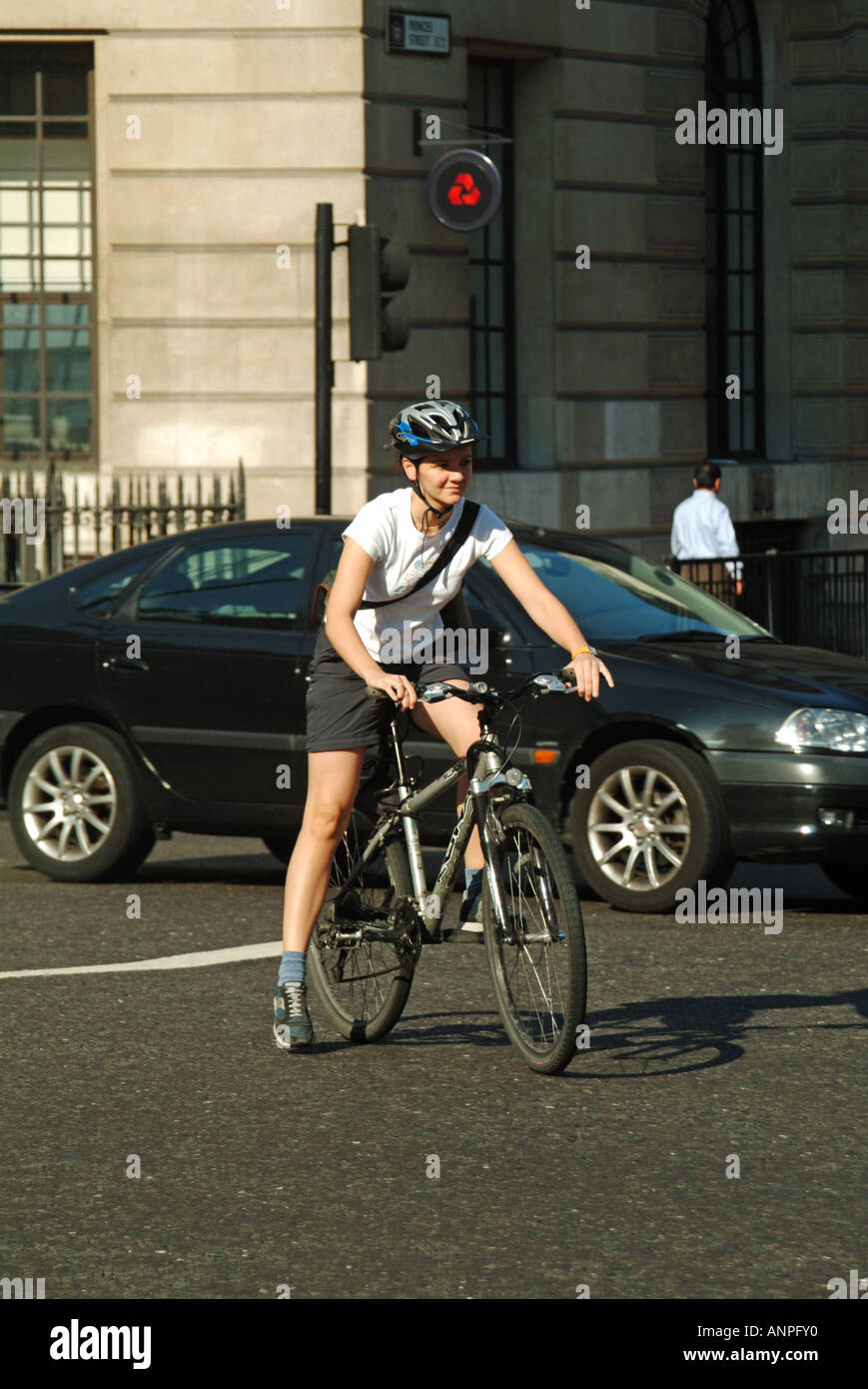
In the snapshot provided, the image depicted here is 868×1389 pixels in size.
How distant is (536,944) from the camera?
20.1 feet

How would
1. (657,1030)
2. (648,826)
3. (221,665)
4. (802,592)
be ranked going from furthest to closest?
(802,592)
(221,665)
(648,826)
(657,1030)

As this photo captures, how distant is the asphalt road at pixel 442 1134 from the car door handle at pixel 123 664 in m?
1.71

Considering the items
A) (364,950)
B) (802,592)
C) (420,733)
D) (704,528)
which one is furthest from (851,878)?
(704,528)

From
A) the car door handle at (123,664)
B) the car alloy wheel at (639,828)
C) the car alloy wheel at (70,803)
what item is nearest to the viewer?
the car alloy wheel at (639,828)

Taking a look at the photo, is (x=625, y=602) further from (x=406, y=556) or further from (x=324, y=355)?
(x=324, y=355)

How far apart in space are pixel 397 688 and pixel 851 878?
431 cm

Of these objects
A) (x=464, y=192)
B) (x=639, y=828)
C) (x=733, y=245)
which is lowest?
(x=639, y=828)

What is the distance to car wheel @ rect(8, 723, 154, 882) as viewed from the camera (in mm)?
9969

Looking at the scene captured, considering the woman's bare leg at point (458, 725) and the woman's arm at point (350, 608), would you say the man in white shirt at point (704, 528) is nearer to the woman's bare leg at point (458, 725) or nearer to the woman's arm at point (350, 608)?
the woman's bare leg at point (458, 725)

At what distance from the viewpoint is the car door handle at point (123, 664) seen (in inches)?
390

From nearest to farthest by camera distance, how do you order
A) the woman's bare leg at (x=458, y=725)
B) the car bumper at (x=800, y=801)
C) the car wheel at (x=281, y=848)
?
the woman's bare leg at (x=458, y=725) → the car bumper at (x=800, y=801) → the car wheel at (x=281, y=848)

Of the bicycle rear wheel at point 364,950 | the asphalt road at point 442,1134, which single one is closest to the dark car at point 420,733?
the asphalt road at point 442,1134

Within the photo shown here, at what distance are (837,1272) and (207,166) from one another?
15702 millimetres
